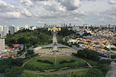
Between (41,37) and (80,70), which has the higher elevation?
(41,37)

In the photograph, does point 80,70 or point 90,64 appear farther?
point 90,64

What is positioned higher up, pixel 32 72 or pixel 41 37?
pixel 41 37

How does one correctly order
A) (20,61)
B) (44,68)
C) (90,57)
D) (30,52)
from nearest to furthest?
(44,68) < (20,61) < (90,57) < (30,52)

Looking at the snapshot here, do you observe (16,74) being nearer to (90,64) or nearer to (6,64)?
(6,64)

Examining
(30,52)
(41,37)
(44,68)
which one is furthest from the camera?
(41,37)

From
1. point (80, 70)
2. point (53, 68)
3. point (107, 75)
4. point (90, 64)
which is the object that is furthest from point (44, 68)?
point (107, 75)

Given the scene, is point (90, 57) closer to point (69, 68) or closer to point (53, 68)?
point (69, 68)

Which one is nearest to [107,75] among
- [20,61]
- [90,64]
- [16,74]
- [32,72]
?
[90,64]

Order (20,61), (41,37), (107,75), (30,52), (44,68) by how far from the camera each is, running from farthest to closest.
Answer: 1. (41,37)
2. (30,52)
3. (20,61)
4. (44,68)
5. (107,75)

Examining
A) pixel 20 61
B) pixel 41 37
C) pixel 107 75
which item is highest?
pixel 41 37
